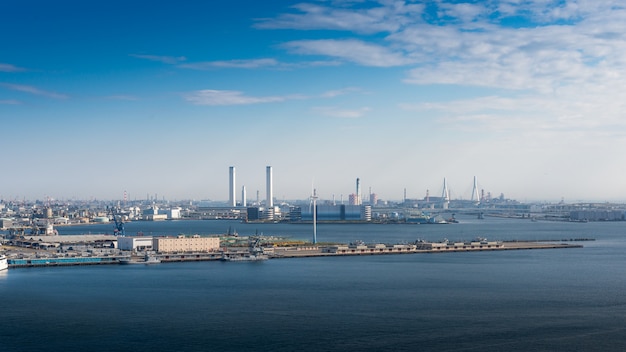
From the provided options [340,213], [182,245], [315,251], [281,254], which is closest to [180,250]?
[182,245]

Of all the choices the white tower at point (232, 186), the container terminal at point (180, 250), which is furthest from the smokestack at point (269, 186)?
the container terminal at point (180, 250)

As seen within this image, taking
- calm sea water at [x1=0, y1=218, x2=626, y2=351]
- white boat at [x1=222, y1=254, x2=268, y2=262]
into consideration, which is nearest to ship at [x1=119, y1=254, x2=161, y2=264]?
calm sea water at [x1=0, y1=218, x2=626, y2=351]

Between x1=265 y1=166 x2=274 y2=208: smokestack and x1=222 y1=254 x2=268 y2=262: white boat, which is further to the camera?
x1=265 y1=166 x2=274 y2=208: smokestack

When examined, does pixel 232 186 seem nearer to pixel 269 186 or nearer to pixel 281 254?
pixel 269 186

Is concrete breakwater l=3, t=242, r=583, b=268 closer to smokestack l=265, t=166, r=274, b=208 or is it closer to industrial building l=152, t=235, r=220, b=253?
industrial building l=152, t=235, r=220, b=253

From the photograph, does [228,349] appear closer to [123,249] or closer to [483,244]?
[123,249]

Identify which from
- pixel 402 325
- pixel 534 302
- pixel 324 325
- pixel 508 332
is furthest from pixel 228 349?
→ pixel 534 302

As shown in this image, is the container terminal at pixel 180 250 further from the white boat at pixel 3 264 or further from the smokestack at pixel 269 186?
the smokestack at pixel 269 186
